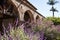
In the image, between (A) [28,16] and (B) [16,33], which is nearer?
(B) [16,33]

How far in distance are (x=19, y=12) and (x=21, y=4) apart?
0.96m

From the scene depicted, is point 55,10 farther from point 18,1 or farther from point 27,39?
point 27,39

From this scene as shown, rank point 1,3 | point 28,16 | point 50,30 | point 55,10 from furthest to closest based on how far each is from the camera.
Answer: point 55,10, point 28,16, point 1,3, point 50,30

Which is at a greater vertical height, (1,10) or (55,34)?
(1,10)

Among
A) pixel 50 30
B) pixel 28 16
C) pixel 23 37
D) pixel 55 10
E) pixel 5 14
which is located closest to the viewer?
pixel 23 37

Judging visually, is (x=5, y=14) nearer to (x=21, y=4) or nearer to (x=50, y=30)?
(x=50, y=30)

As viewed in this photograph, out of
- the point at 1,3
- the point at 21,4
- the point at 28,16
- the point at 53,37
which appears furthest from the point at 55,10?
the point at 53,37

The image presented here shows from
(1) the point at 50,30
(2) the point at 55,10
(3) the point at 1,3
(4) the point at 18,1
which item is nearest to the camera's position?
(1) the point at 50,30

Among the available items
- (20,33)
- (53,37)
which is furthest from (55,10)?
(20,33)

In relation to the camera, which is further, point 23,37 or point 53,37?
point 53,37

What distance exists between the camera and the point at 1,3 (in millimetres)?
14117

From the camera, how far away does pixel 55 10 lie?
56.7 metres

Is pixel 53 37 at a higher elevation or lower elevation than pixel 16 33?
lower

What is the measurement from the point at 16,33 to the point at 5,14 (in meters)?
7.43
